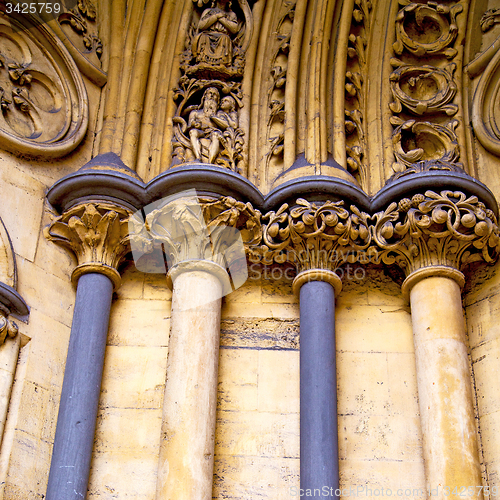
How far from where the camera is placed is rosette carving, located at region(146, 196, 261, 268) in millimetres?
4801

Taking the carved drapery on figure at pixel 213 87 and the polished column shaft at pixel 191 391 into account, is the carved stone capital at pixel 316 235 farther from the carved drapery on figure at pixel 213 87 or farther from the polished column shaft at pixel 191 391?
the carved drapery on figure at pixel 213 87

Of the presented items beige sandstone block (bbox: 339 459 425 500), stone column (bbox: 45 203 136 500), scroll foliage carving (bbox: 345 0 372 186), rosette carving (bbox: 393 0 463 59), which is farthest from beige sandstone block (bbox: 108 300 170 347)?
rosette carving (bbox: 393 0 463 59)

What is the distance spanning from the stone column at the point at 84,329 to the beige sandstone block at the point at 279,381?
3.24ft

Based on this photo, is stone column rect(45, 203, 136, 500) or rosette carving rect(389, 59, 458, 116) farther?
rosette carving rect(389, 59, 458, 116)

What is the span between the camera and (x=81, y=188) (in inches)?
194

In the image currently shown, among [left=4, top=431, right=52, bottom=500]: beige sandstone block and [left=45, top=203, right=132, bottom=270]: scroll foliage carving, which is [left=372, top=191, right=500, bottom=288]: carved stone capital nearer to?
[left=45, top=203, right=132, bottom=270]: scroll foliage carving

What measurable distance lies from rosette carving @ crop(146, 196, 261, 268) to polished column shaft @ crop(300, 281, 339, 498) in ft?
1.77

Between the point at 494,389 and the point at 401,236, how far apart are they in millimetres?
1086

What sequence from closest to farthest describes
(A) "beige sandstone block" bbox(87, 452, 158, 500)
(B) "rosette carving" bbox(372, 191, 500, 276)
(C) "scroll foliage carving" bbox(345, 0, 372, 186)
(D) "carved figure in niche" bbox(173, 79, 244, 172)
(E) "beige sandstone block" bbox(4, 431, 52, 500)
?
(E) "beige sandstone block" bbox(4, 431, 52, 500) < (A) "beige sandstone block" bbox(87, 452, 158, 500) < (B) "rosette carving" bbox(372, 191, 500, 276) < (D) "carved figure in niche" bbox(173, 79, 244, 172) < (C) "scroll foliage carving" bbox(345, 0, 372, 186)

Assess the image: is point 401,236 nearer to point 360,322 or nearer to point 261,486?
point 360,322

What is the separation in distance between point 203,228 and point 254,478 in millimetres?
1542

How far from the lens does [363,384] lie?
15.4 ft

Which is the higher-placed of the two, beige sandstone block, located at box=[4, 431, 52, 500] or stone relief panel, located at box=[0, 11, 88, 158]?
stone relief panel, located at box=[0, 11, 88, 158]

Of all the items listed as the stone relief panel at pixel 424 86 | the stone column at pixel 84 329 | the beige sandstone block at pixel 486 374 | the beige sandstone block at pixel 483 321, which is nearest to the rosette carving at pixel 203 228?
the stone column at pixel 84 329
